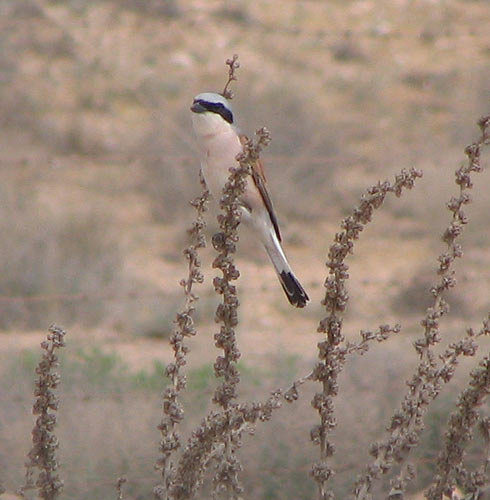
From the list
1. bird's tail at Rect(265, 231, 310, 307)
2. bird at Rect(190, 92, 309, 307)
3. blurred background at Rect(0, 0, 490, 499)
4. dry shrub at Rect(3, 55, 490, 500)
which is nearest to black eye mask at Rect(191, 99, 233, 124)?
→ bird at Rect(190, 92, 309, 307)

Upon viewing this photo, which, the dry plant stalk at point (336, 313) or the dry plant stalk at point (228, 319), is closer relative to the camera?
the dry plant stalk at point (336, 313)

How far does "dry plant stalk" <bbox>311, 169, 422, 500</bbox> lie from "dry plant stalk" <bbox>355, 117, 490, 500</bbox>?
0.30 ft

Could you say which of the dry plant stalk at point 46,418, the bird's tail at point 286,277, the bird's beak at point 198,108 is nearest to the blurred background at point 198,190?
the bird's tail at point 286,277

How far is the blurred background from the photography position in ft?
15.3

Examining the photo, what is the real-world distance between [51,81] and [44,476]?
14.0m

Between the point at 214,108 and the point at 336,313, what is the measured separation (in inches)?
55.2

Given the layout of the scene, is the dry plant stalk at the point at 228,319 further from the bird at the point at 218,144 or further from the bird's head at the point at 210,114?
the bird's head at the point at 210,114

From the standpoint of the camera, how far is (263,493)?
13.9 ft

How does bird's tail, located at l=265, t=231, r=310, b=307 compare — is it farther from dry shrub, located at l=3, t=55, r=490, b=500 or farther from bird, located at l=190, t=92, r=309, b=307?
dry shrub, located at l=3, t=55, r=490, b=500

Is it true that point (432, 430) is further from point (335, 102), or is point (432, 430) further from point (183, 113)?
point (335, 102)

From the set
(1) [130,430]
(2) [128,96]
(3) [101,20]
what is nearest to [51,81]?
(2) [128,96]

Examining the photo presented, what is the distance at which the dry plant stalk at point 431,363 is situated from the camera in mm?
2090

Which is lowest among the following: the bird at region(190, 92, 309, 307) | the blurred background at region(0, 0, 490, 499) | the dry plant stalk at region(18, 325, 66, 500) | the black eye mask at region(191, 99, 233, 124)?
the dry plant stalk at region(18, 325, 66, 500)

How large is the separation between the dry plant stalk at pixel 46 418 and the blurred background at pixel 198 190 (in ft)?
5.10
